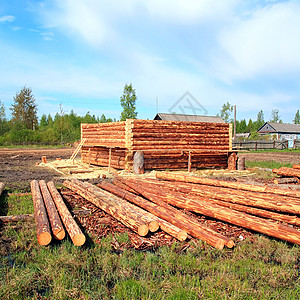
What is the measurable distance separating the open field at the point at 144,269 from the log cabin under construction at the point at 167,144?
30.1 feet

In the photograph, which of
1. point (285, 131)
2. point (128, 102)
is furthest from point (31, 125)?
point (285, 131)

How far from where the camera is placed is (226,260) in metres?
3.97

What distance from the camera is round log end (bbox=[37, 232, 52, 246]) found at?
422 centimetres

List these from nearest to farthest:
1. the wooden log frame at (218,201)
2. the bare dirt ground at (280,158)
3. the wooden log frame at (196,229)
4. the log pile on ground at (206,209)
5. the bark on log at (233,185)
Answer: the wooden log frame at (196,229)
the log pile on ground at (206,209)
the wooden log frame at (218,201)
the bark on log at (233,185)
the bare dirt ground at (280,158)

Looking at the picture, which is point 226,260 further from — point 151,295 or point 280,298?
point 151,295

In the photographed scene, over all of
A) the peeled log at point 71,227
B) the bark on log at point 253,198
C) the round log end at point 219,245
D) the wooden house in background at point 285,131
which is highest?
the wooden house in background at point 285,131

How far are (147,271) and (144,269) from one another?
0.26ft

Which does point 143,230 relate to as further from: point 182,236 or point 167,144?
point 167,144

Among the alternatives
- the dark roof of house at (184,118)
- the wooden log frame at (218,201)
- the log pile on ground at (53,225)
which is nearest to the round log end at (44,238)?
the log pile on ground at (53,225)

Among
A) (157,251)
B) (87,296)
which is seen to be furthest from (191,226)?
(87,296)

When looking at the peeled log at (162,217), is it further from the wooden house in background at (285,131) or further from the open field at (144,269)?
the wooden house in background at (285,131)

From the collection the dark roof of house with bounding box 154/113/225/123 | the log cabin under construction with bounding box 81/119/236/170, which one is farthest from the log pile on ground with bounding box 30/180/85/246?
the dark roof of house with bounding box 154/113/225/123

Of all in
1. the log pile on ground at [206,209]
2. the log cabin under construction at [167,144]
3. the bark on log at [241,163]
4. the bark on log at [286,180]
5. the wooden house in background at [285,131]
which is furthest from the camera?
the wooden house in background at [285,131]

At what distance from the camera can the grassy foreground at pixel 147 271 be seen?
10.2 feet
